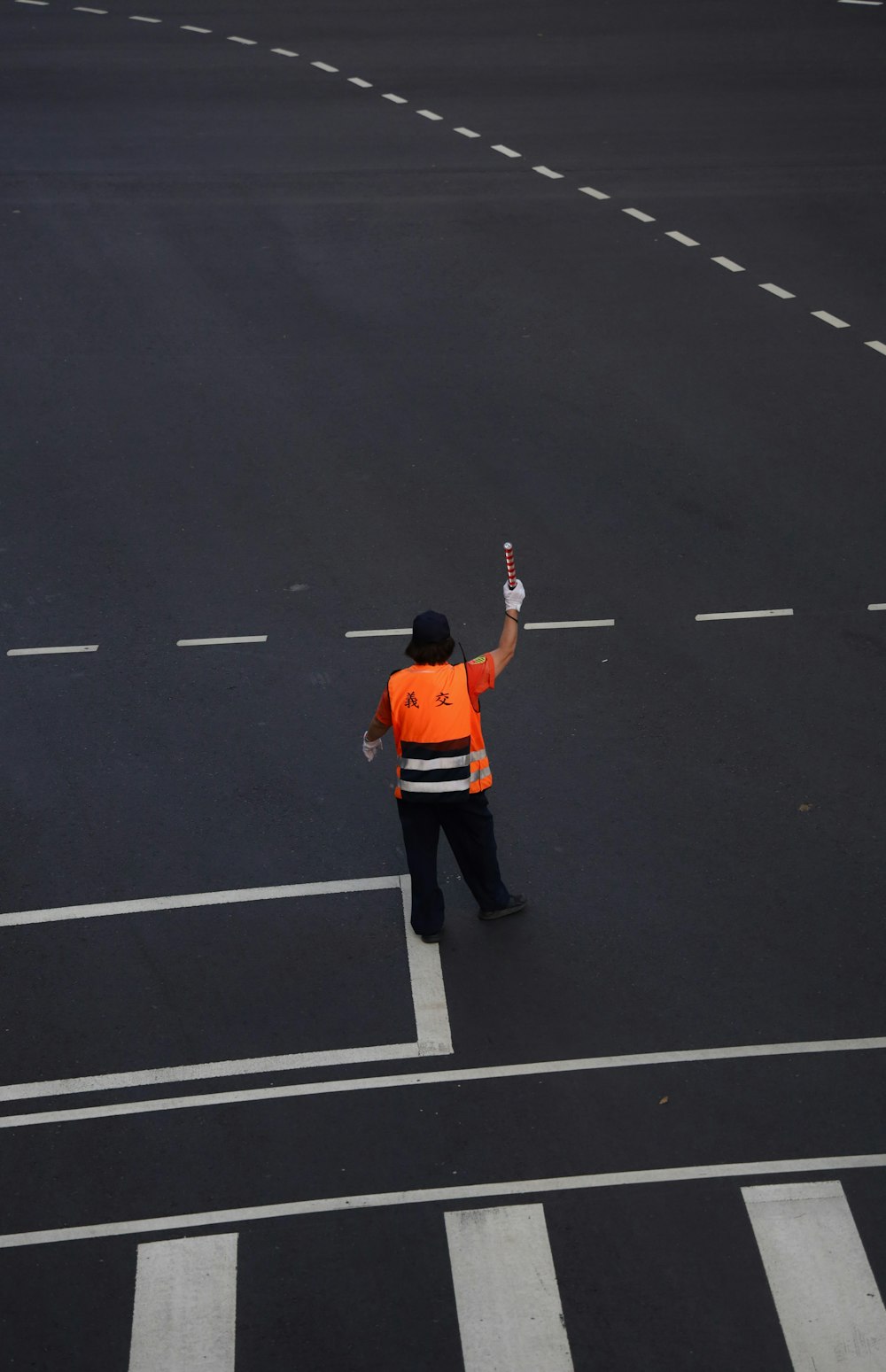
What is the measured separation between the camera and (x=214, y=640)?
12250 mm

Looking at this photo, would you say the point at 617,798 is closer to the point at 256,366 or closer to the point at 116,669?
the point at 116,669

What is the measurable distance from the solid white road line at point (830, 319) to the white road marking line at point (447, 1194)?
447 inches

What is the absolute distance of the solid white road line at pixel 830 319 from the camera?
55.9 feet

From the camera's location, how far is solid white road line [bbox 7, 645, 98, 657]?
12180 millimetres

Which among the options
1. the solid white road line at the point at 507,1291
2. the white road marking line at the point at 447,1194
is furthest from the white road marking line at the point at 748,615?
the solid white road line at the point at 507,1291

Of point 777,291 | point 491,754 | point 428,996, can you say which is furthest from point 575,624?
point 777,291

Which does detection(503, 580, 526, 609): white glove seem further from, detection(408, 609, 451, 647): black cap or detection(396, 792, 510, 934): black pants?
detection(396, 792, 510, 934): black pants

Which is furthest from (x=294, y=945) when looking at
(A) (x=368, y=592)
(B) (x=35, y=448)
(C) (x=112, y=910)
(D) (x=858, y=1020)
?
(B) (x=35, y=448)

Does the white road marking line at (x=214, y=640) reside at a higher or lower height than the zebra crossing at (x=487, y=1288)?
lower

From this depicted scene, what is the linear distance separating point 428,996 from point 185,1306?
7.65 feet

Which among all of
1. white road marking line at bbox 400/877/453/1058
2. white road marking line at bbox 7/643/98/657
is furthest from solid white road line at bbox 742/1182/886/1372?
white road marking line at bbox 7/643/98/657

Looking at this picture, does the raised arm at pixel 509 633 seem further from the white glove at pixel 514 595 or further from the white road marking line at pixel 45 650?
the white road marking line at pixel 45 650

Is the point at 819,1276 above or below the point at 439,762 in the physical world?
below

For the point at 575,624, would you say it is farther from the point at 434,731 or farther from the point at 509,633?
the point at 434,731
